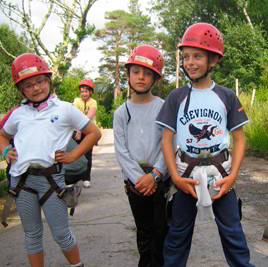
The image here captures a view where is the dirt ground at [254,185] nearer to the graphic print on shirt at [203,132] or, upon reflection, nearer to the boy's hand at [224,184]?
the boy's hand at [224,184]

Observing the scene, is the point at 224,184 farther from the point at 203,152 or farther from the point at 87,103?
the point at 87,103

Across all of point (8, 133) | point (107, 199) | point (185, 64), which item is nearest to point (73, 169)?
point (8, 133)

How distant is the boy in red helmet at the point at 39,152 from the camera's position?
2.72 metres

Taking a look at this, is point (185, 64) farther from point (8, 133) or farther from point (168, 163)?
point (8, 133)

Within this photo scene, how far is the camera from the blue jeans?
2.40 metres

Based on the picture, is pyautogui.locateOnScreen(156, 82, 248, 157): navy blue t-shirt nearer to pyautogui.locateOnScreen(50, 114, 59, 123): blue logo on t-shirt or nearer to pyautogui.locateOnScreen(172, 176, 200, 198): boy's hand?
pyautogui.locateOnScreen(172, 176, 200, 198): boy's hand

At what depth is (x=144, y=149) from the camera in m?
2.79

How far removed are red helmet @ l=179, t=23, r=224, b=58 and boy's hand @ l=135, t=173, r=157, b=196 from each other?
952 mm

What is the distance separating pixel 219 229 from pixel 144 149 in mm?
776

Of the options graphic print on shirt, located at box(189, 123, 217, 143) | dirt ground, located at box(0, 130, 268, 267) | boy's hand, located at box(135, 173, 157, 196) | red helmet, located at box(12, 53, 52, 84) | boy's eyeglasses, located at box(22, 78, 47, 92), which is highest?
red helmet, located at box(12, 53, 52, 84)

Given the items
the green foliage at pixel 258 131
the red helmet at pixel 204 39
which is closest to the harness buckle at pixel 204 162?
the red helmet at pixel 204 39

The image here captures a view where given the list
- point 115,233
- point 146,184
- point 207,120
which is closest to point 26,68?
point 146,184

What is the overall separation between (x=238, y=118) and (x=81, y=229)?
8.28ft

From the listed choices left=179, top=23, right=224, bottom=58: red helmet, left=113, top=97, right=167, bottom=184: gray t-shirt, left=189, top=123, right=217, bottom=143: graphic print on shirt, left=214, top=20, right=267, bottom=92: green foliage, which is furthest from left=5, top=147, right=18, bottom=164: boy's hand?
left=214, top=20, right=267, bottom=92: green foliage
